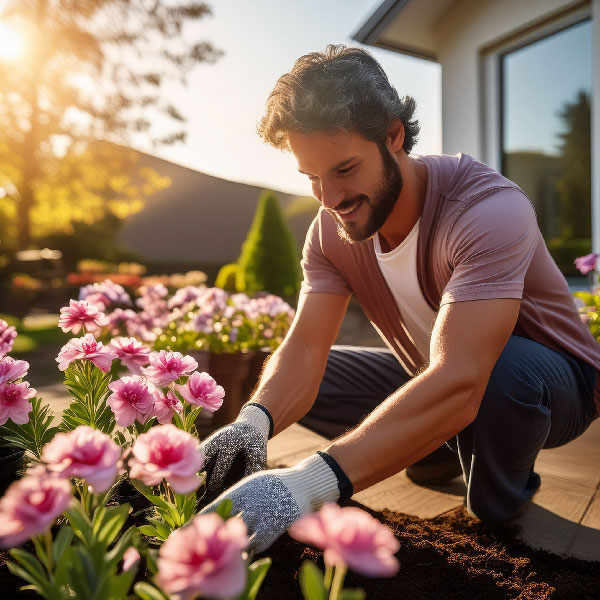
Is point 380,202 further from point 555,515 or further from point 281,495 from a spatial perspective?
point 555,515

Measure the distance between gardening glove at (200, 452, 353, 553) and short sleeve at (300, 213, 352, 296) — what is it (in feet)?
3.63

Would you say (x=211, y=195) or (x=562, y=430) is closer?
(x=562, y=430)

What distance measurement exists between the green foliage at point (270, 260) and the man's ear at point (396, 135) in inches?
238

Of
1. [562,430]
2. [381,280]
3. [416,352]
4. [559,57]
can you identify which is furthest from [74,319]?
[559,57]

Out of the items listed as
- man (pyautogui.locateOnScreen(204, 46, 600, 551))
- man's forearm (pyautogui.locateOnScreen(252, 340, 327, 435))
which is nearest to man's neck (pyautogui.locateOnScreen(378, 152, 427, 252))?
man (pyautogui.locateOnScreen(204, 46, 600, 551))

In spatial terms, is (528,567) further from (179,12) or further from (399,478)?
(179,12)

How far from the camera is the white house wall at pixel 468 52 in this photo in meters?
5.76

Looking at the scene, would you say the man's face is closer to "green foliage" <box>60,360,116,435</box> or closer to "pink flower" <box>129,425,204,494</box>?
"green foliage" <box>60,360,116,435</box>

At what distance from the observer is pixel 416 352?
8.10 ft

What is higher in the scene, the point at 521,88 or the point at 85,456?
the point at 521,88

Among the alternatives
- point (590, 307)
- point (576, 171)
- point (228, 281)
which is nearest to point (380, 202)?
point (590, 307)

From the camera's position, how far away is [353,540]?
2.00ft

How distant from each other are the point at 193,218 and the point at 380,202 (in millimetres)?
22863

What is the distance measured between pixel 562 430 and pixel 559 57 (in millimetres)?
4716
